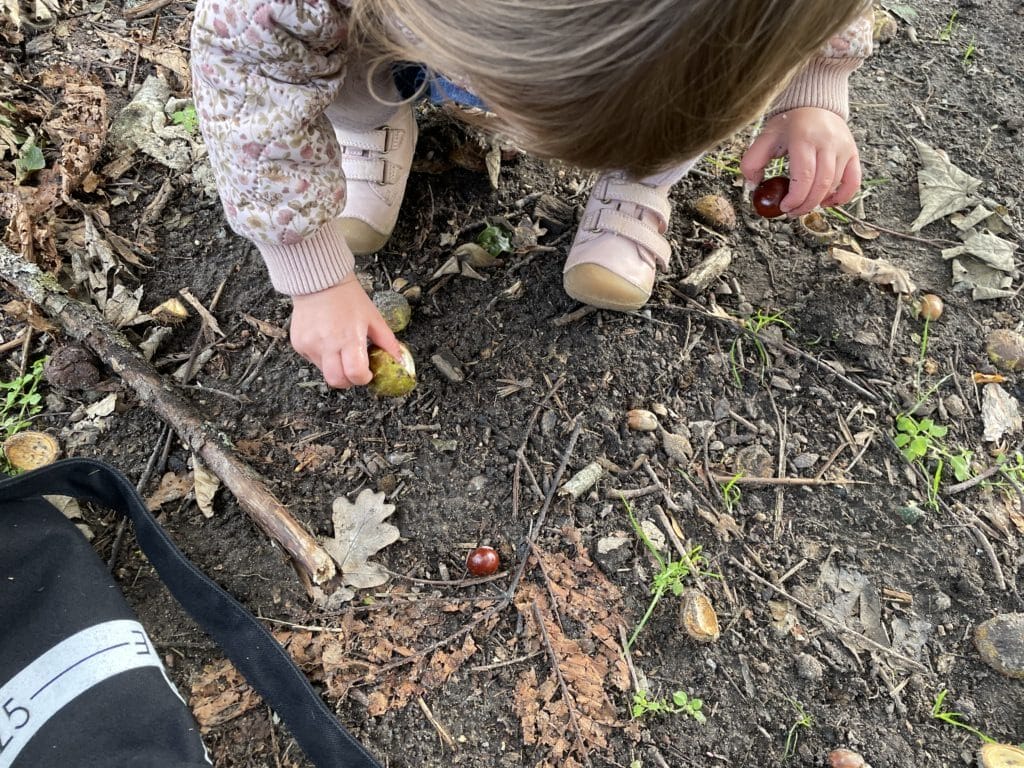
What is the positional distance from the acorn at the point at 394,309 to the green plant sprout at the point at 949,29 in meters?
2.95

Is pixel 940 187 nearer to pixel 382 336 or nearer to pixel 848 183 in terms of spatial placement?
pixel 848 183

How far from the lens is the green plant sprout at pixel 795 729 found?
76.5 inches

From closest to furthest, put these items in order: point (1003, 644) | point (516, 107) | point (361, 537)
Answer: point (516, 107) < point (1003, 644) < point (361, 537)

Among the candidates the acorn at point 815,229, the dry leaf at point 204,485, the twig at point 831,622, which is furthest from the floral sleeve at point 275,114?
the acorn at point 815,229

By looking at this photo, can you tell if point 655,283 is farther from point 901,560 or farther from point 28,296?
point 28,296

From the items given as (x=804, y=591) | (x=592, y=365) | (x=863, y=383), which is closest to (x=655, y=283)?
(x=592, y=365)

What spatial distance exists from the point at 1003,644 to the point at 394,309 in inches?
85.1

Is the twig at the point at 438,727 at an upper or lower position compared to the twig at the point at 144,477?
lower

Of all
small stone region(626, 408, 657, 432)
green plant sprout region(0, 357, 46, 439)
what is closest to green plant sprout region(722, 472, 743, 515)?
small stone region(626, 408, 657, 432)

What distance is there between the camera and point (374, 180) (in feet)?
8.38

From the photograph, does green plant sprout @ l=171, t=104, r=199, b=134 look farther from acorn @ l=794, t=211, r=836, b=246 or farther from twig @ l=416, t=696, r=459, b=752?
acorn @ l=794, t=211, r=836, b=246

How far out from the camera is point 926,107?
10.4 feet

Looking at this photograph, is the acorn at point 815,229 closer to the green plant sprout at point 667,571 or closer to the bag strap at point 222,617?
the green plant sprout at point 667,571

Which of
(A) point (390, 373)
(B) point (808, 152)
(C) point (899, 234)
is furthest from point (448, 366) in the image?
(C) point (899, 234)
